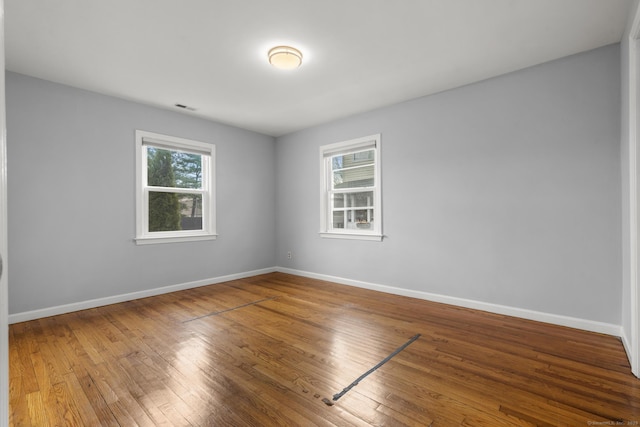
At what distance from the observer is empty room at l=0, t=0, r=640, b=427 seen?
1.97 m

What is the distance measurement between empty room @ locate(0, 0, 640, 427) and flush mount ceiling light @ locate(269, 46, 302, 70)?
0.06ft

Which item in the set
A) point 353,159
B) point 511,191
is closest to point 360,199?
point 353,159

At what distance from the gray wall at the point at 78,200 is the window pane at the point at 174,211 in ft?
0.93

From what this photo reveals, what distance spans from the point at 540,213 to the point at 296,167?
380cm

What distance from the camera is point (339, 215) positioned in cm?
513

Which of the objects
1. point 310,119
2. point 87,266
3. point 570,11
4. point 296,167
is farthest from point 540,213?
point 87,266

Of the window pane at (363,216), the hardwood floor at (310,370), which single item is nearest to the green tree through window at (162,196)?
the hardwood floor at (310,370)

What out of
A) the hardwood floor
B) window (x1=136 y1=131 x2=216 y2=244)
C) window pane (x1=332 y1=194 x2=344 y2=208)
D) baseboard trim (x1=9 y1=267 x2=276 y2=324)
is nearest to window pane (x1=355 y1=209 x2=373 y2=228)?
window pane (x1=332 y1=194 x2=344 y2=208)

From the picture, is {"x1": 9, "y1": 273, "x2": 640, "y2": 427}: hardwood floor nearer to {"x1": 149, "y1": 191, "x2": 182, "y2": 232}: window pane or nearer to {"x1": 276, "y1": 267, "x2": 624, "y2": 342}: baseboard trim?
{"x1": 276, "y1": 267, "x2": 624, "y2": 342}: baseboard trim

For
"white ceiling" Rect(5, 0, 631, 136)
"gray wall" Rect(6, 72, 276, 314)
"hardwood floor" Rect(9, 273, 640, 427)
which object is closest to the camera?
"hardwood floor" Rect(9, 273, 640, 427)

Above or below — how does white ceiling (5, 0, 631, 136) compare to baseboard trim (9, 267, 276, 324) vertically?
above

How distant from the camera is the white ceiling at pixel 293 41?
2.30m

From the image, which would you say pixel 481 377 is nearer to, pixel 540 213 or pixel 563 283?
pixel 563 283

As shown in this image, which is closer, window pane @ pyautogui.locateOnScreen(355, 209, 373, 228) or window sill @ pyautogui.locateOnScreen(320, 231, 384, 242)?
window sill @ pyautogui.locateOnScreen(320, 231, 384, 242)
